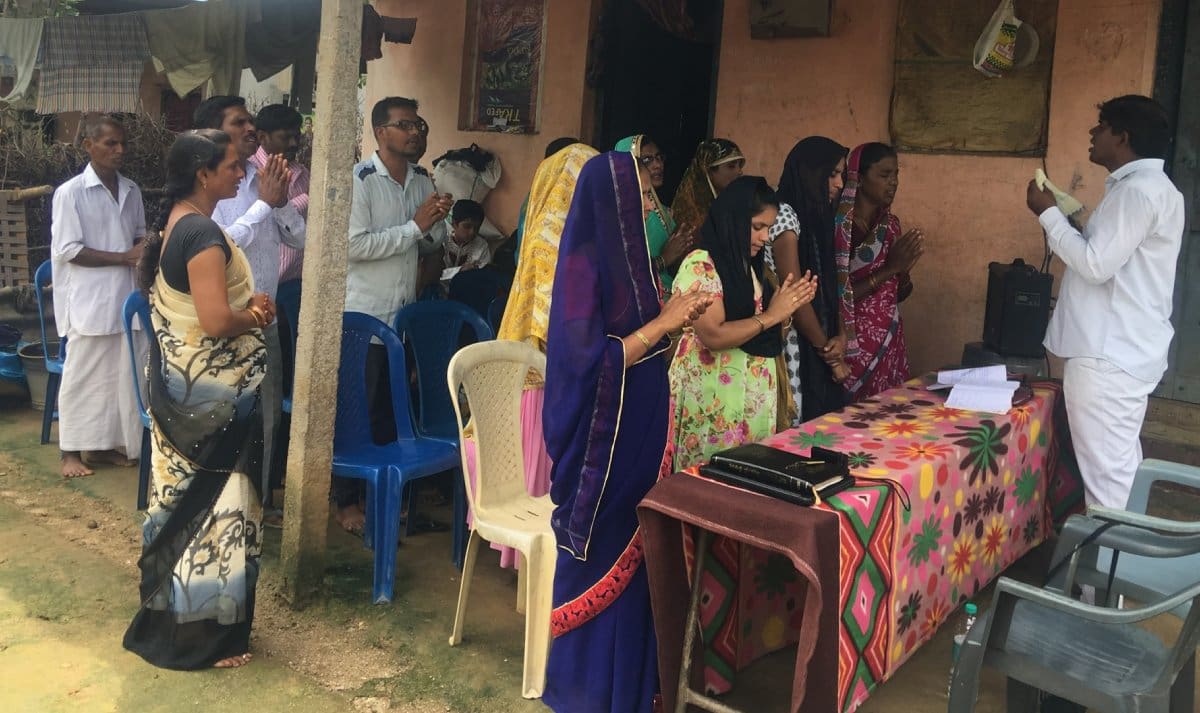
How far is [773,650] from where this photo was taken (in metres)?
3.38

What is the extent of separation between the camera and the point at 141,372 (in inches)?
189

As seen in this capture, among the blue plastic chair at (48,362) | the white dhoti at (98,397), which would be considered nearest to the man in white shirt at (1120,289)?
the white dhoti at (98,397)

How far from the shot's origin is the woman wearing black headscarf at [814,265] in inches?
153

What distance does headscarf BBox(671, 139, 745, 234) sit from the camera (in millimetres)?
4793

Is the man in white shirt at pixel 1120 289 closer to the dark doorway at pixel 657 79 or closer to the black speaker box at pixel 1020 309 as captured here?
the black speaker box at pixel 1020 309

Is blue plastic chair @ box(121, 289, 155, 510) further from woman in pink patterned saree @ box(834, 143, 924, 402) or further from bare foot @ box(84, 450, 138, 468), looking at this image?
woman in pink patterned saree @ box(834, 143, 924, 402)

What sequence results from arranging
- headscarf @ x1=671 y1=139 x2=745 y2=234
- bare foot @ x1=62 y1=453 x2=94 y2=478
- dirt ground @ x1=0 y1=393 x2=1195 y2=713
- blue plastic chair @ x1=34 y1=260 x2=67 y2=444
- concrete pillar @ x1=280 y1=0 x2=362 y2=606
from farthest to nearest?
blue plastic chair @ x1=34 y1=260 x2=67 y2=444
bare foot @ x1=62 y1=453 x2=94 y2=478
headscarf @ x1=671 y1=139 x2=745 y2=234
concrete pillar @ x1=280 y1=0 x2=362 y2=606
dirt ground @ x1=0 y1=393 x2=1195 y2=713

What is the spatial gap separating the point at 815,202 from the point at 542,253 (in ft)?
3.73

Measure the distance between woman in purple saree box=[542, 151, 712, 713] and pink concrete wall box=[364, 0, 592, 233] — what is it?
3625mm

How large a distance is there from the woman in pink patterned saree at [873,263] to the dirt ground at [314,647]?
41.9 inches

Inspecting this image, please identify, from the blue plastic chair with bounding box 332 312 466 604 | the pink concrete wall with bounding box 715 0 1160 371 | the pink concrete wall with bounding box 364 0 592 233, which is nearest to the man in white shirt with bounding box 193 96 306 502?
the blue plastic chair with bounding box 332 312 466 604

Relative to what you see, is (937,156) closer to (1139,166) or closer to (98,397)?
(1139,166)

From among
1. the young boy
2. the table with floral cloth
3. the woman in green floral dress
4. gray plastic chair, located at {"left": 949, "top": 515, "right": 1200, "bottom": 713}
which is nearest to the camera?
gray plastic chair, located at {"left": 949, "top": 515, "right": 1200, "bottom": 713}

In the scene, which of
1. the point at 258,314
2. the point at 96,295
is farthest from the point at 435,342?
the point at 96,295
